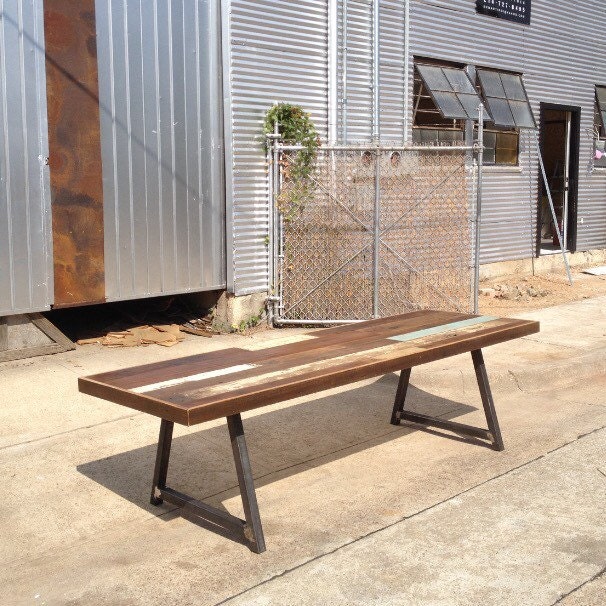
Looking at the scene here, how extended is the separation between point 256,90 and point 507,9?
5.61 m

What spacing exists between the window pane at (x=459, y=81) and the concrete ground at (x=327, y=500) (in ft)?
19.9

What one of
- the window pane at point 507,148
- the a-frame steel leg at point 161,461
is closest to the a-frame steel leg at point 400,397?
the a-frame steel leg at point 161,461

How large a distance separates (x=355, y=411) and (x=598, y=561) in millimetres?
2789

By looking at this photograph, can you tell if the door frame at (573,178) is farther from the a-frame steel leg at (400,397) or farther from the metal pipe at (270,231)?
the a-frame steel leg at (400,397)

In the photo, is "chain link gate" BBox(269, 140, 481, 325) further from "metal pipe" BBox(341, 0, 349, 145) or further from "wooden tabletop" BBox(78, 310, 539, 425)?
"wooden tabletop" BBox(78, 310, 539, 425)

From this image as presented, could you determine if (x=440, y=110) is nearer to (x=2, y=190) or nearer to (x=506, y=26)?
(x=506, y=26)

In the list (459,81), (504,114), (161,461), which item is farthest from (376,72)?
(161,461)

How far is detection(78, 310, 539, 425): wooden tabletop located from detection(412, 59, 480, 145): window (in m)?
6.92

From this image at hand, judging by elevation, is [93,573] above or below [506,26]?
below

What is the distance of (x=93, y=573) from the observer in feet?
12.9

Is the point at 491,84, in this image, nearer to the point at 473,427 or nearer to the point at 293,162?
the point at 293,162

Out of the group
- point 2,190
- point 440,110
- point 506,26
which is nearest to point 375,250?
point 440,110

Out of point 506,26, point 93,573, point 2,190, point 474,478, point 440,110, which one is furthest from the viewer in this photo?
point 506,26

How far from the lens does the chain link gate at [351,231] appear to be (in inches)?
376
